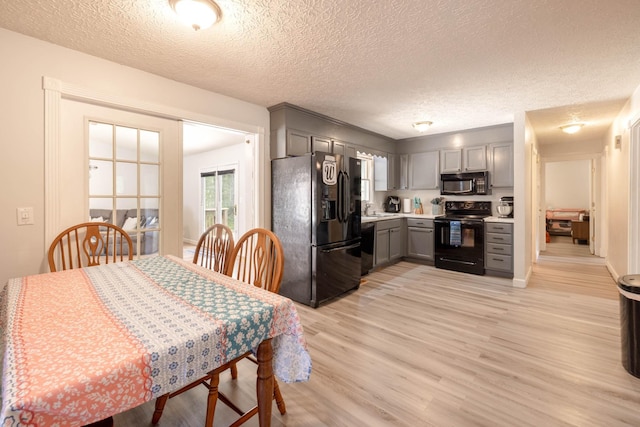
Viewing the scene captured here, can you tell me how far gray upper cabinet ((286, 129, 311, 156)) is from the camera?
11.5ft

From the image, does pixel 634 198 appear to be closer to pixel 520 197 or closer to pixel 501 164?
pixel 520 197

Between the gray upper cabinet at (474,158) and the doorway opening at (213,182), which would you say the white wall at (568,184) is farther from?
the doorway opening at (213,182)

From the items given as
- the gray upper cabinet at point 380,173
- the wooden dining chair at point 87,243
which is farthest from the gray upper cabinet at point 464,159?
the wooden dining chair at point 87,243

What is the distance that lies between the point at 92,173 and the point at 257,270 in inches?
68.9

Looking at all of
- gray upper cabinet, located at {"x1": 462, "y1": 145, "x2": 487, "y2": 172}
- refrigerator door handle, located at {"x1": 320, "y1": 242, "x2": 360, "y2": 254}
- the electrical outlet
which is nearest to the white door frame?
gray upper cabinet, located at {"x1": 462, "y1": 145, "x2": 487, "y2": 172}

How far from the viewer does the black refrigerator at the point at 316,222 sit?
10.5ft

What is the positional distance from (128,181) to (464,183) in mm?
4770

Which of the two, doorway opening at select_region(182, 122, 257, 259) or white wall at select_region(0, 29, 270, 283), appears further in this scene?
doorway opening at select_region(182, 122, 257, 259)

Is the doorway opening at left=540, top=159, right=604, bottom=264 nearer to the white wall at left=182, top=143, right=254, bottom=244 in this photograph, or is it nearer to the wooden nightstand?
the wooden nightstand

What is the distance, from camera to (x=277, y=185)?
11.6ft

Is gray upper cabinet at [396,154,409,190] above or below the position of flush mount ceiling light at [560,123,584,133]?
below

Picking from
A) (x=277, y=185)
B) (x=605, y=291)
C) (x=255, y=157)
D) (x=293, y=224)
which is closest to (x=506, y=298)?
(x=605, y=291)

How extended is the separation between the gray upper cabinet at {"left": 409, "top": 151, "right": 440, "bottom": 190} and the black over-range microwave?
140mm

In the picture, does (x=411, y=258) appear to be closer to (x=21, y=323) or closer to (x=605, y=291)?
(x=605, y=291)
